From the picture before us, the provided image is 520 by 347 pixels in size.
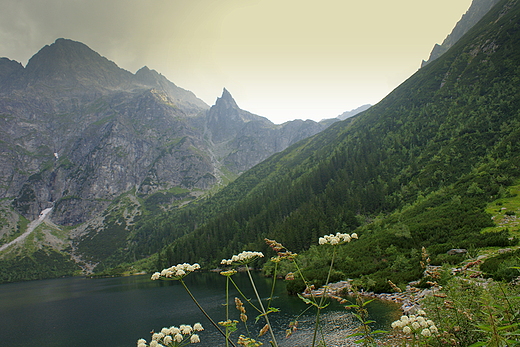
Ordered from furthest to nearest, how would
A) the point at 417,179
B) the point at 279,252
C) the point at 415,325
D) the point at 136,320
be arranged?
the point at 417,179 → the point at 136,320 → the point at 279,252 → the point at 415,325

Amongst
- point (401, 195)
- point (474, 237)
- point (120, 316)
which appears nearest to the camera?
point (474, 237)

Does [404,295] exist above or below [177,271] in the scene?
below

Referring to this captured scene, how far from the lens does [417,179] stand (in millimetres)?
78250

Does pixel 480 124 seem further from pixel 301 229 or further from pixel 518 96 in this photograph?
pixel 301 229

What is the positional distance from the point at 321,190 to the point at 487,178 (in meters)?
65.4

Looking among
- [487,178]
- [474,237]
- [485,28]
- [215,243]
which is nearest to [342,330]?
[474,237]

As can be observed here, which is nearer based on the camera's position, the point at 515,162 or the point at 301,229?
the point at 515,162

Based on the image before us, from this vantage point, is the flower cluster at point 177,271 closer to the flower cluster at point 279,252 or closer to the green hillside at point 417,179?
the flower cluster at point 279,252

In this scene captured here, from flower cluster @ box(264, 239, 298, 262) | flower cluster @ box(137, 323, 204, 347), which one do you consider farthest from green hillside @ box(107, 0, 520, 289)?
flower cluster @ box(137, 323, 204, 347)

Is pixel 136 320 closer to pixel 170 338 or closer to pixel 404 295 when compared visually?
pixel 404 295

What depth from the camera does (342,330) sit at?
2750cm

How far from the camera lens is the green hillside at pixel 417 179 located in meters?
48.5

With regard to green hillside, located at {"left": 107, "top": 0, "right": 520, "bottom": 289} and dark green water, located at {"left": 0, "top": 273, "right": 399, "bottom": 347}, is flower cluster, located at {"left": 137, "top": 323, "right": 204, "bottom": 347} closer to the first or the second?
dark green water, located at {"left": 0, "top": 273, "right": 399, "bottom": 347}

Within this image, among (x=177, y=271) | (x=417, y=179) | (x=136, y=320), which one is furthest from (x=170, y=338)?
(x=417, y=179)
